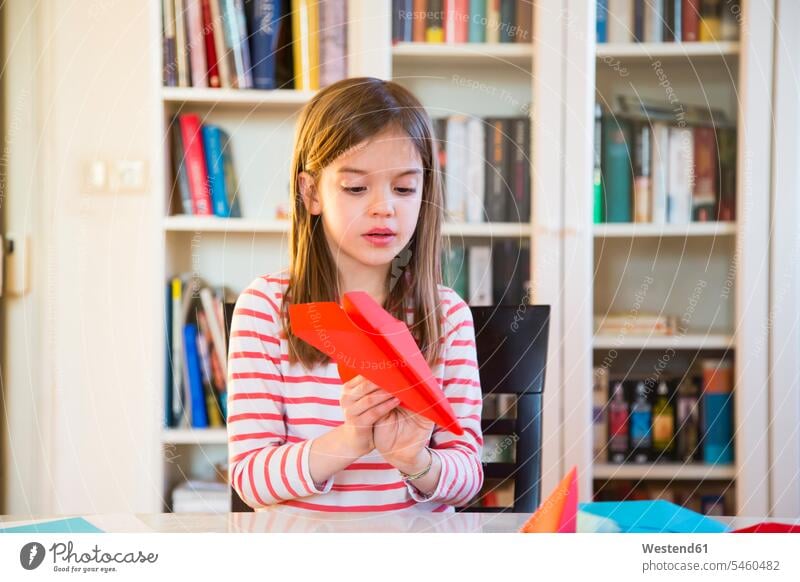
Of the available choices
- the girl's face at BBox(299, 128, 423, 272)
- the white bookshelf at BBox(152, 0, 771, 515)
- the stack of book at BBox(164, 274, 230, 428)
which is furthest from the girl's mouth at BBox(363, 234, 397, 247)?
the stack of book at BBox(164, 274, 230, 428)

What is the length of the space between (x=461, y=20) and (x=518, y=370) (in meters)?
0.56

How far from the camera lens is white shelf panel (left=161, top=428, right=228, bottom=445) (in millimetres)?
1213

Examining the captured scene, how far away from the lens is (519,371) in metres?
0.86

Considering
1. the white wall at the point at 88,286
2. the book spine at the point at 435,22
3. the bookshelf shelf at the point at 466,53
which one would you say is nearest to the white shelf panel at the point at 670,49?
the bookshelf shelf at the point at 466,53

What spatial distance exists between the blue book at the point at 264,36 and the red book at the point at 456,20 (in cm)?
22

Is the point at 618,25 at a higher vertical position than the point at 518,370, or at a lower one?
higher

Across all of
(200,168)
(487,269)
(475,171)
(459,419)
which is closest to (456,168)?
(475,171)

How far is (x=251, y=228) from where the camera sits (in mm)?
1182

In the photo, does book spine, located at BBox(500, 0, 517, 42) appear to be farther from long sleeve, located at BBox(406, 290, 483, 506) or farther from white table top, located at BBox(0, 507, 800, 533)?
white table top, located at BBox(0, 507, 800, 533)

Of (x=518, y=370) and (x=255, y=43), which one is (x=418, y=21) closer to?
(x=255, y=43)

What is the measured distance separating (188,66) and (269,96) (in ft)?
0.38

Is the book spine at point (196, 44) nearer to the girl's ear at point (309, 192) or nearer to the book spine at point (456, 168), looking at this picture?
the book spine at point (456, 168)

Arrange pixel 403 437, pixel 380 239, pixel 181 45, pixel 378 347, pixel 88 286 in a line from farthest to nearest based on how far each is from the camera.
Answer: pixel 88 286
pixel 181 45
pixel 380 239
pixel 403 437
pixel 378 347
